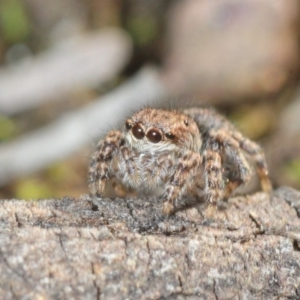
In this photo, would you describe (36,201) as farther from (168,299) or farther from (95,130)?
(95,130)

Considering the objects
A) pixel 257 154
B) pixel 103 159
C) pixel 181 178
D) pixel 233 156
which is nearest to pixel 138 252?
pixel 181 178

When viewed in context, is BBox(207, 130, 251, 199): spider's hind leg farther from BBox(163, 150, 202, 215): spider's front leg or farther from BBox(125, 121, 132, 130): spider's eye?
BBox(125, 121, 132, 130): spider's eye

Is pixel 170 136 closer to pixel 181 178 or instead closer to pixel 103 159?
pixel 181 178

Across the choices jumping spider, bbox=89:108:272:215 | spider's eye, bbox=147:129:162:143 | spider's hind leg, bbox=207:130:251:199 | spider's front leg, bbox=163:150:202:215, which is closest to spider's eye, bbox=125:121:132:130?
jumping spider, bbox=89:108:272:215

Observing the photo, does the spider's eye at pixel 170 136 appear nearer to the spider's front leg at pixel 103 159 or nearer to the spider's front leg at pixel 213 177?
the spider's front leg at pixel 213 177

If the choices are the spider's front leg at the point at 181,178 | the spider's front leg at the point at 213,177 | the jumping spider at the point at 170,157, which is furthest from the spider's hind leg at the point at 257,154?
the spider's front leg at the point at 181,178

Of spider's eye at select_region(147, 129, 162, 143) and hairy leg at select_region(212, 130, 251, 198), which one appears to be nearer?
spider's eye at select_region(147, 129, 162, 143)

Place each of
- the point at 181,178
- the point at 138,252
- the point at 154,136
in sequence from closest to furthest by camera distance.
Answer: the point at 138,252
the point at 181,178
the point at 154,136

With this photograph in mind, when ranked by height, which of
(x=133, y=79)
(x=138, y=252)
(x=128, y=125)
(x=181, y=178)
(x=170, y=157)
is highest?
(x=133, y=79)
